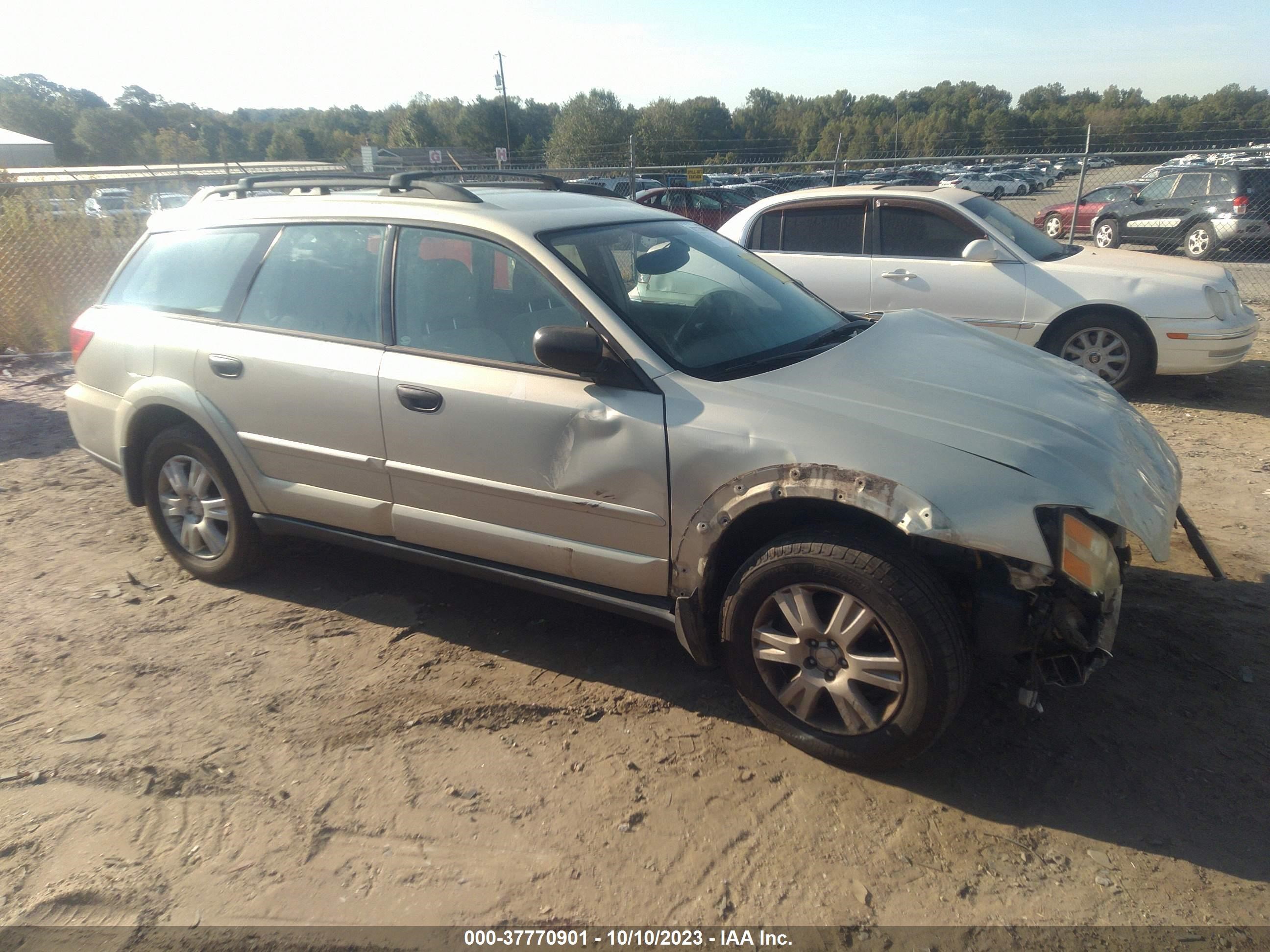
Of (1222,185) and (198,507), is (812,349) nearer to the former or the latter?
(198,507)

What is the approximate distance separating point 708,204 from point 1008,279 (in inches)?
366

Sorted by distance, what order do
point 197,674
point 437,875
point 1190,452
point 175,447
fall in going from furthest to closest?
point 1190,452 → point 175,447 → point 197,674 → point 437,875

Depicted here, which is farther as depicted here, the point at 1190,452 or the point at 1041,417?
the point at 1190,452

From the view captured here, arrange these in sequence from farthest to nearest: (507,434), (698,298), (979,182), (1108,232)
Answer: (979,182), (1108,232), (698,298), (507,434)

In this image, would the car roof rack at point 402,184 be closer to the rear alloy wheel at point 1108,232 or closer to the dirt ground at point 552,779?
the dirt ground at point 552,779

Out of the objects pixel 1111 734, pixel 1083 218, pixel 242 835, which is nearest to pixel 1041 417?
pixel 1111 734

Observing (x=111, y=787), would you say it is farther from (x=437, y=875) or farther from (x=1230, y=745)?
(x=1230, y=745)

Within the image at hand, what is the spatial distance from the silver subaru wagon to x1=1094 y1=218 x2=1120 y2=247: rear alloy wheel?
16.0 metres

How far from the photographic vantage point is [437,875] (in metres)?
2.49

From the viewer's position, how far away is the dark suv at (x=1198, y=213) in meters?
14.7

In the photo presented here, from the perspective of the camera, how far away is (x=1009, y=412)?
2867mm

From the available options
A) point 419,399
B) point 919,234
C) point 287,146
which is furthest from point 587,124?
point 419,399

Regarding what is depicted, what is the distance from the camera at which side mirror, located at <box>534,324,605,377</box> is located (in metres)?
Result: 2.94

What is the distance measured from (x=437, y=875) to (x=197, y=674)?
1702 mm
